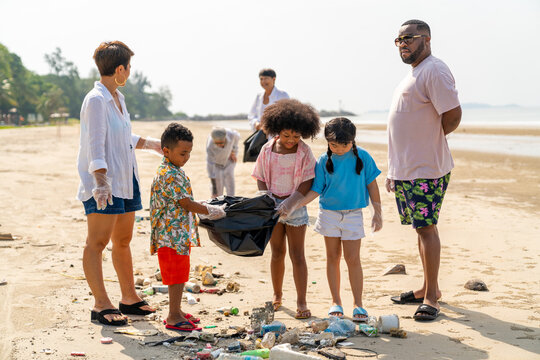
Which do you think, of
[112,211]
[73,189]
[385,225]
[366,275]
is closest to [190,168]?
[73,189]

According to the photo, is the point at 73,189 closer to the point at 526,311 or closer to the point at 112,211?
the point at 112,211

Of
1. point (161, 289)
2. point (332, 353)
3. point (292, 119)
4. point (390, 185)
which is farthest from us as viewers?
point (161, 289)

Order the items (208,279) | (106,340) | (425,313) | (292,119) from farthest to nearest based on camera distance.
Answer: (208,279)
(292,119)
(425,313)
(106,340)

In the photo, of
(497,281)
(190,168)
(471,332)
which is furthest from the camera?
(190,168)

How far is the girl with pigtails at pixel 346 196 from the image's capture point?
4.74m

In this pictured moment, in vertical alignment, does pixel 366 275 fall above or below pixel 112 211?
below

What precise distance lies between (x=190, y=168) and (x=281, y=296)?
12835 millimetres

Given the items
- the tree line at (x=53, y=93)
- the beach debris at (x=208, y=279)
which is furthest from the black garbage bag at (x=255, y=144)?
the tree line at (x=53, y=93)

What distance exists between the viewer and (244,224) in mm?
4566

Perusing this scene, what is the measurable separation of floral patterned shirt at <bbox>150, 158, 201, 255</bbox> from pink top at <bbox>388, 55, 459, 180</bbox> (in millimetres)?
1892

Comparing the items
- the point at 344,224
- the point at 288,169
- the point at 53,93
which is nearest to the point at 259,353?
the point at 344,224

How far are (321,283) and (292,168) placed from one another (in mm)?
1796

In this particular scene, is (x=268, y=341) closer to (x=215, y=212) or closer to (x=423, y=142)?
(x=215, y=212)

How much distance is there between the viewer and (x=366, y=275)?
6.31 meters
